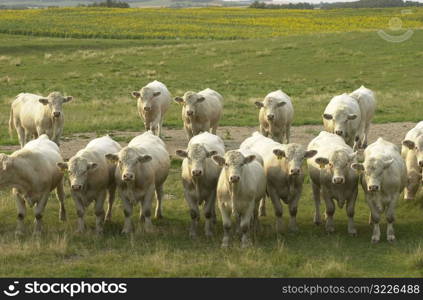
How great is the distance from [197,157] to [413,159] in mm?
4705

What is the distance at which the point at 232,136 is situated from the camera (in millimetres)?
21328

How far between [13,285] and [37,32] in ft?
201

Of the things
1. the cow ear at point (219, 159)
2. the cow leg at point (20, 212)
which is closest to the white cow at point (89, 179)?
the cow leg at point (20, 212)

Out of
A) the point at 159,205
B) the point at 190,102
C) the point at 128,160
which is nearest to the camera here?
the point at 128,160

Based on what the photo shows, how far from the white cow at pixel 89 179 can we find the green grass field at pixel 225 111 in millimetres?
423

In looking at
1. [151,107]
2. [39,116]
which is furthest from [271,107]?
[39,116]

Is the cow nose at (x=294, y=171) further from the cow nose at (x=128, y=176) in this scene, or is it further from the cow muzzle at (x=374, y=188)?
the cow nose at (x=128, y=176)

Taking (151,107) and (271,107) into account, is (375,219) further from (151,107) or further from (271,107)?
(151,107)

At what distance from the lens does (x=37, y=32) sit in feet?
223

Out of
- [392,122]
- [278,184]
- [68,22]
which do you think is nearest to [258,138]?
[278,184]

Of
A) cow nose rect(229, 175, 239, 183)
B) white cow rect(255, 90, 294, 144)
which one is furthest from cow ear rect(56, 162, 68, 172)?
white cow rect(255, 90, 294, 144)

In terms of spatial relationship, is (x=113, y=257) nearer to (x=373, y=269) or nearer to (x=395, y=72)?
(x=373, y=269)

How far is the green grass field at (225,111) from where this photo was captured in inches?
432

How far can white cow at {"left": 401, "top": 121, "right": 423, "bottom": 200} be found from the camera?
13.9 meters
